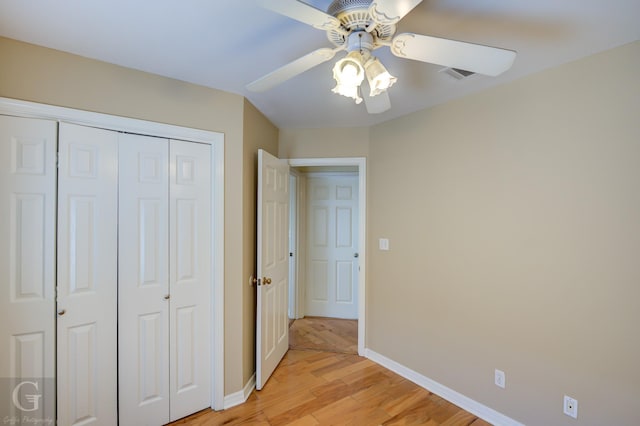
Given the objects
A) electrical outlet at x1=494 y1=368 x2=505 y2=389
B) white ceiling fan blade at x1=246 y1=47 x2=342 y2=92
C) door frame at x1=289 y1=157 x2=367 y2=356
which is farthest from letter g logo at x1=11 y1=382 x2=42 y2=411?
electrical outlet at x1=494 y1=368 x2=505 y2=389

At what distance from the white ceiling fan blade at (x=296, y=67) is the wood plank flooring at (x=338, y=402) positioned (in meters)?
2.12

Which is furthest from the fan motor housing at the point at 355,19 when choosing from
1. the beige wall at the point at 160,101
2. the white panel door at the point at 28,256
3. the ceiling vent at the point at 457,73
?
the white panel door at the point at 28,256

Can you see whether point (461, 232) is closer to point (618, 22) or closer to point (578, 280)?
point (578, 280)

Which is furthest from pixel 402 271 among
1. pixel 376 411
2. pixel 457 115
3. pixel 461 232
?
pixel 457 115

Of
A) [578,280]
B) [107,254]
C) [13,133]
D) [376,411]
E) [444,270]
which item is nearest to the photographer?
[13,133]

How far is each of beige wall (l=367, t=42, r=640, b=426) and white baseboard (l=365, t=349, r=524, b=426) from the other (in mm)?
52

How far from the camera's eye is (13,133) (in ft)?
4.94

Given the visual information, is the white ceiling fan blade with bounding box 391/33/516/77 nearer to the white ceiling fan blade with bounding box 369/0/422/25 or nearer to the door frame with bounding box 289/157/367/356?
the white ceiling fan blade with bounding box 369/0/422/25

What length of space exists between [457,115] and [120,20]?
2.17 m

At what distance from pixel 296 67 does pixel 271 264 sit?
1.74 m

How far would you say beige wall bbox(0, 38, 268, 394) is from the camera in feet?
5.03

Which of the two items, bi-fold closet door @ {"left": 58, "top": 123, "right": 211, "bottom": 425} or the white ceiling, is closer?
the white ceiling

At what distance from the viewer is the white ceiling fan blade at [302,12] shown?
0.86m

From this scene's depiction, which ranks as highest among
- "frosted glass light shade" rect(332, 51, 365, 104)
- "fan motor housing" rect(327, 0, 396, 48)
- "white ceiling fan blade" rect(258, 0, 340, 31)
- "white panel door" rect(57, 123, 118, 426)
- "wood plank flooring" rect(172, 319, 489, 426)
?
"fan motor housing" rect(327, 0, 396, 48)
